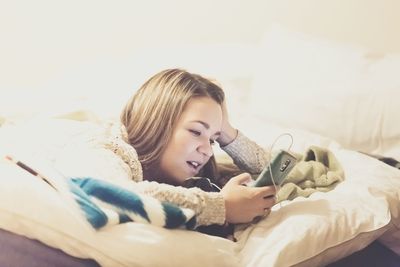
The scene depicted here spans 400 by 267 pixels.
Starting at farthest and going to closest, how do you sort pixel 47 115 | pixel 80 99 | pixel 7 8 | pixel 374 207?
pixel 7 8 → pixel 80 99 → pixel 47 115 → pixel 374 207

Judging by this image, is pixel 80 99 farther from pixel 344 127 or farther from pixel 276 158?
pixel 276 158

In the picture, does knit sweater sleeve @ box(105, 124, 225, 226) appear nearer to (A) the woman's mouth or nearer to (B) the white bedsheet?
(B) the white bedsheet

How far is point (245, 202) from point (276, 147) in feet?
1.81

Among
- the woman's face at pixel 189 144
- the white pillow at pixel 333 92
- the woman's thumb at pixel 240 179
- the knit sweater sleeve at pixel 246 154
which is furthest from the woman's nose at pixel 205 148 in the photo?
the white pillow at pixel 333 92

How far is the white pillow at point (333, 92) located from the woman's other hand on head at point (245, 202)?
27.7 inches

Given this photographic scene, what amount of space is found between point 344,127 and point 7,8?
1466 mm

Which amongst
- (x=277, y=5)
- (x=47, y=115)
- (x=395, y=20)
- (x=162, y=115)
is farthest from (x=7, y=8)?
(x=395, y=20)

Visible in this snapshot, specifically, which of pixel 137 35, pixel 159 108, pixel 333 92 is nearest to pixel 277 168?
pixel 159 108

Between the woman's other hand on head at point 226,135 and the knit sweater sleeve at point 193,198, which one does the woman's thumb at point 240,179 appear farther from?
the woman's other hand on head at point 226,135

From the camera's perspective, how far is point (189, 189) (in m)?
0.85

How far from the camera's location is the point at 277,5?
1945 mm

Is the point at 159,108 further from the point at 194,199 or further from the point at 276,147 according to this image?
the point at 276,147

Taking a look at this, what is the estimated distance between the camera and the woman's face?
1.05m

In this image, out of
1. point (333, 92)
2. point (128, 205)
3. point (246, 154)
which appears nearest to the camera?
point (128, 205)
